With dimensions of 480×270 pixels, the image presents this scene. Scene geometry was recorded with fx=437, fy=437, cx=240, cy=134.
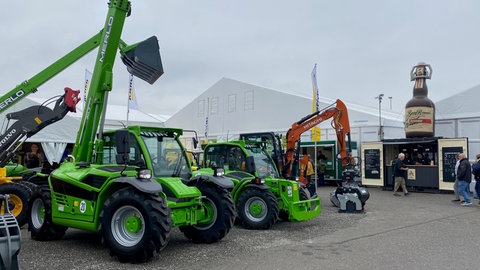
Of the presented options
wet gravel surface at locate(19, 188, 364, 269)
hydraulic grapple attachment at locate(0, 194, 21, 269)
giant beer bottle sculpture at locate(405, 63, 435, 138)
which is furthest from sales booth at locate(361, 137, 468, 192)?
hydraulic grapple attachment at locate(0, 194, 21, 269)

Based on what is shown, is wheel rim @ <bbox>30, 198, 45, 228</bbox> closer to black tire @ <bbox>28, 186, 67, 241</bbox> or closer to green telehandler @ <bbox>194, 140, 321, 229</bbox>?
black tire @ <bbox>28, 186, 67, 241</bbox>

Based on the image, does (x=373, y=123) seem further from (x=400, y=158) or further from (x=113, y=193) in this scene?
(x=113, y=193)

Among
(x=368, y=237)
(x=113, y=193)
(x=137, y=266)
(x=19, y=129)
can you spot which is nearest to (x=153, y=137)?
(x=113, y=193)

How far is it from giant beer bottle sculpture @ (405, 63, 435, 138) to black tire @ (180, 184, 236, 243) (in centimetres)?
1394

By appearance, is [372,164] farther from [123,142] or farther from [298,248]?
[123,142]

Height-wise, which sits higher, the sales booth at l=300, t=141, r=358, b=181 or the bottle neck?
the bottle neck

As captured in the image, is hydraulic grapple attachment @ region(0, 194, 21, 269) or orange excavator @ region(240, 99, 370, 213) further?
orange excavator @ region(240, 99, 370, 213)

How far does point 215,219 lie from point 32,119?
15.4ft

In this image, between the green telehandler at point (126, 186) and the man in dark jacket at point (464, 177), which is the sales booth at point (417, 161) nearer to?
the man in dark jacket at point (464, 177)

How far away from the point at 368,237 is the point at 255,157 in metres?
3.19

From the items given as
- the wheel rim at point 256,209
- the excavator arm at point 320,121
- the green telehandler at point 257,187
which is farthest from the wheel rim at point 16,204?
the excavator arm at point 320,121

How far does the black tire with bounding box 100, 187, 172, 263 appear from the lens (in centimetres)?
605

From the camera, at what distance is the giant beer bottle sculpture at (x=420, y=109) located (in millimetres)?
18984

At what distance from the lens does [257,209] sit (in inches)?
368
